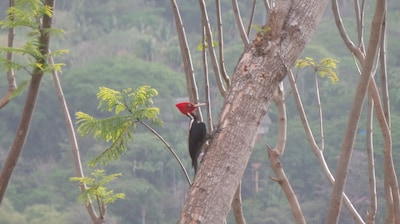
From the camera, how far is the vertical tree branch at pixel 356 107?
117 inches

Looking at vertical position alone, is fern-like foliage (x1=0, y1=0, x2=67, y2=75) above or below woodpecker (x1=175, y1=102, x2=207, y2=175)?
above

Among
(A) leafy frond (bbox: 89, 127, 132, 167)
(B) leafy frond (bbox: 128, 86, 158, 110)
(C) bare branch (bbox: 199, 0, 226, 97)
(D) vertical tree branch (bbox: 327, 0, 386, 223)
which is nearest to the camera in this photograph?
(D) vertical tree branch (bbox: 327, 0, 386, 223)

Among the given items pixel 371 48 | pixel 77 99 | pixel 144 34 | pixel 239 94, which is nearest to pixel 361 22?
pixel 371 48

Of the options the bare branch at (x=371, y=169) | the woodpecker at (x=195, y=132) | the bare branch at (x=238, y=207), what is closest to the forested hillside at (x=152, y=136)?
the bare branch at (x=371, y=169)

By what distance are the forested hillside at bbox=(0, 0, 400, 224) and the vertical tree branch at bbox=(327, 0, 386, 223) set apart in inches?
470

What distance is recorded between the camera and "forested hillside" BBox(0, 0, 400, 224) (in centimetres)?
1814

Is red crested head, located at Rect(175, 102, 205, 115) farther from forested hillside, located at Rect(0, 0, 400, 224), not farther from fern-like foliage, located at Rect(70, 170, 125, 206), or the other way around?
forested hillside, located at Rect(0, 0, 400, 224)

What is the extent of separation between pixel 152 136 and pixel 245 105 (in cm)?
1769

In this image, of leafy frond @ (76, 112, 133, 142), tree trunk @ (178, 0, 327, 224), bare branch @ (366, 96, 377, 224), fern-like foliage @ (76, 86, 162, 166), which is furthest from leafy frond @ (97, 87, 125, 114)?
bare branch @ (366, 96, 377, 224)

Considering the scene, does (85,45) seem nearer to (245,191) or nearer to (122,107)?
(245,191)

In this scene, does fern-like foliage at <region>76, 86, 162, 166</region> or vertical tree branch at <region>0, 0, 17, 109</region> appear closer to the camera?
fern-like foliage at <region>76, 86, 162, 166</region>

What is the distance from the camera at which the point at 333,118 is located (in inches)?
781

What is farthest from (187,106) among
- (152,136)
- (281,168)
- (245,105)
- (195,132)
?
(152,136)

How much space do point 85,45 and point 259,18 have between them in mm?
4856
